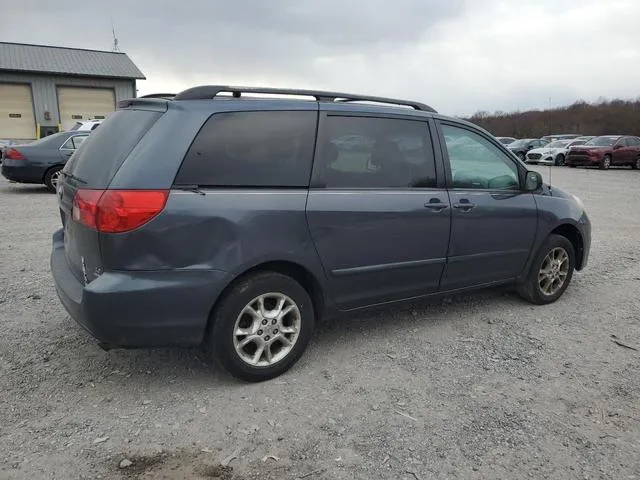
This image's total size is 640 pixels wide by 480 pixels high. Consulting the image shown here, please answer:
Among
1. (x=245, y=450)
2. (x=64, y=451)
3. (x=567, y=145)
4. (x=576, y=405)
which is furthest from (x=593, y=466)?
(x=567, y=145)

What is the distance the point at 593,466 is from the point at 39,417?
2866 millimetres

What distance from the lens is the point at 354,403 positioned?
119 inches

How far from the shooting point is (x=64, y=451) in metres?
2.53

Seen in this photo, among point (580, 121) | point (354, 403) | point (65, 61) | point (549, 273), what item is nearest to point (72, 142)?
point (549, 273)

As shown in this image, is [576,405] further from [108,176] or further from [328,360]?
[108,176]

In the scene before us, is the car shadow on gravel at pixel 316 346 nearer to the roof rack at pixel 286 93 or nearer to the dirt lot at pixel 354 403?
the dirt lot at pixel 354 403

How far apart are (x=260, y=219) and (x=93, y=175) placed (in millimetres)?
1004

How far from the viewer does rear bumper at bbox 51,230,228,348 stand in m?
2.77

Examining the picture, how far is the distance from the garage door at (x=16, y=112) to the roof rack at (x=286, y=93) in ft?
99.3

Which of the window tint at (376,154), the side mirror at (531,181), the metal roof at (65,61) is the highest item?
the metal roof at (65,61)

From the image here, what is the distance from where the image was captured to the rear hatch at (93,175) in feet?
9.43

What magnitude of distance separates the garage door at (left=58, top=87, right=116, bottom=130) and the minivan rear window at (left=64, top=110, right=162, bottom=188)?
2947 cm

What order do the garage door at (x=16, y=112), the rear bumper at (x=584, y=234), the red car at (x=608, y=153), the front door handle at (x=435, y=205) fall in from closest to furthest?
the front door handle at (x=435, y=205), the rear bumper at (x=584, y=234), the red car at (x=608, y=153), the garage door at (x=16, y=112)

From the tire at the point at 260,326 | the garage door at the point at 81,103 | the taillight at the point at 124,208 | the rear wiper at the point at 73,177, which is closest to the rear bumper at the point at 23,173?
the rear wiper at the point at 73,177
